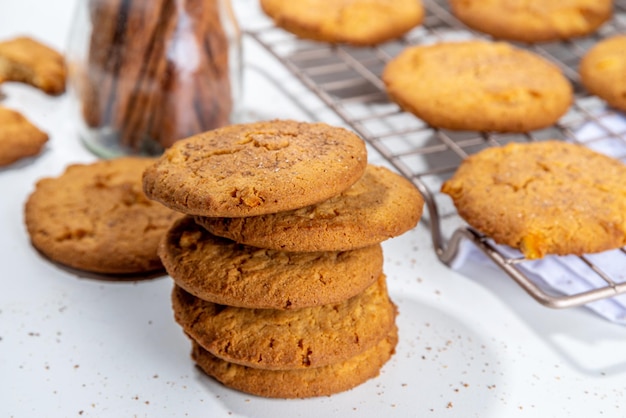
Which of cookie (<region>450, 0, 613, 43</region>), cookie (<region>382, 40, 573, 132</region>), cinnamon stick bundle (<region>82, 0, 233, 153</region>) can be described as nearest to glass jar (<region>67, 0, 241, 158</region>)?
cinnamon stick bundle (<region>82, 0, 233, 153</region>)

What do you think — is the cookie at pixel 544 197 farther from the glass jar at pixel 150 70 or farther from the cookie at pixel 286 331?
the glass jar at pixel 150 70

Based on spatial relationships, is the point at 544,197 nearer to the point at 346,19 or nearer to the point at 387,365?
the point at 387,365

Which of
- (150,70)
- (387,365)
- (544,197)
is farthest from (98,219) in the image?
(544,197)

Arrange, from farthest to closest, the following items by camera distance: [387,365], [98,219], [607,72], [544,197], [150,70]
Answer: [607,72] → [150,70] → [98,219] → [544,197] → [387,365]

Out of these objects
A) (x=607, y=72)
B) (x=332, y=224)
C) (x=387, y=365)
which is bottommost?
(x=387, y=365)

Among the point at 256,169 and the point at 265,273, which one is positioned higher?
the point at 256,169

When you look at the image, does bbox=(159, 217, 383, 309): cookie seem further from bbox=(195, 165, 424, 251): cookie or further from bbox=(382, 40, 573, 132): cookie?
bbox=(382, 40, 573, 132): cookie

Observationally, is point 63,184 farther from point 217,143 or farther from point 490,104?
point 490,104
